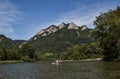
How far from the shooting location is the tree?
105219mm

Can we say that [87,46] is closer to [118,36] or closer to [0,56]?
[0,56]

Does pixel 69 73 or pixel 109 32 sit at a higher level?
pixel 109 32

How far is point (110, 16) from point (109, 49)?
14.0m

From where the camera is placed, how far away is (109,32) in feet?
364

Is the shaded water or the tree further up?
the tree

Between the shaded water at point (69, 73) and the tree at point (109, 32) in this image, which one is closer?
the shaded water at point (69, 73)

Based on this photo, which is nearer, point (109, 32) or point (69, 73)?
point (69, 73)

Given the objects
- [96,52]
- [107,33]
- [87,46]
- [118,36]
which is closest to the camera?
[118,36]

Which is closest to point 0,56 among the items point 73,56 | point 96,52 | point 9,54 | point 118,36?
point 9,54

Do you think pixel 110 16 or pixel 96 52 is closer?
pixel 110 16

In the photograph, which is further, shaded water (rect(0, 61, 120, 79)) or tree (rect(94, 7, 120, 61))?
tree (rect(94, 7, 120, 61))

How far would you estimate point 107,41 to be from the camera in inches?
4395

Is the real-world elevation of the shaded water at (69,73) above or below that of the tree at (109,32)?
below

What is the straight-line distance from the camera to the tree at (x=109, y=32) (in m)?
105
